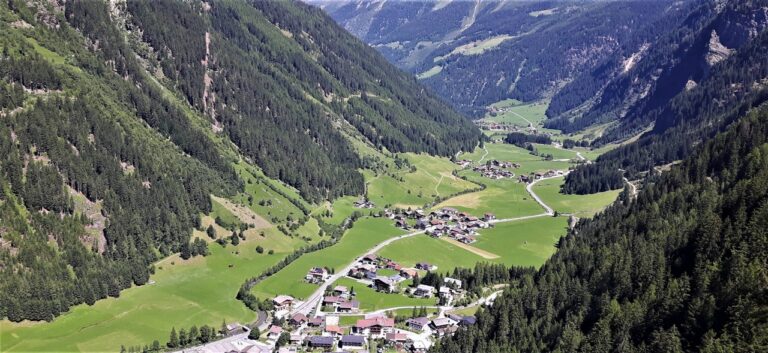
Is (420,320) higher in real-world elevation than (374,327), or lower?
higher

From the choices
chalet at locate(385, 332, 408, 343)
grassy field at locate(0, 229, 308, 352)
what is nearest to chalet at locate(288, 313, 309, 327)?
grassy field at locate(0, 229, 308, 352)

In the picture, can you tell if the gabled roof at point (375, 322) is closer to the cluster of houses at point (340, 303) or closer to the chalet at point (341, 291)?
the cluster of houses at point (340, 303)

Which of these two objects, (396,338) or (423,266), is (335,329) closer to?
(396,338)

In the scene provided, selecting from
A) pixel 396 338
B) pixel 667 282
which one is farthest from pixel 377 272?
pixel 667 282

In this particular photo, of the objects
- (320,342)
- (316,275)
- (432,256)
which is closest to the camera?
(320,342)

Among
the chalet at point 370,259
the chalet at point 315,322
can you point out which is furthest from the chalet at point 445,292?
the chalet at point 370,259

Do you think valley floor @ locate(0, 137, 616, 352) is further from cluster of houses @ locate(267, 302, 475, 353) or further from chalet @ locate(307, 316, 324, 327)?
chalet @ locate(307, 316, 324, 327)

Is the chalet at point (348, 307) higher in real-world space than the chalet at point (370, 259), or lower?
lower
